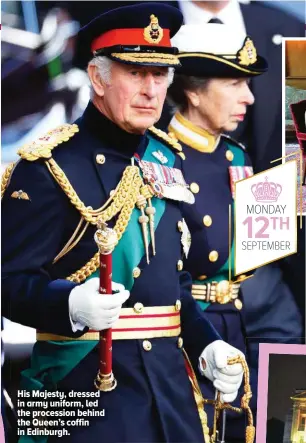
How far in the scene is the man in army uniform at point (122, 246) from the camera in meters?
2.24

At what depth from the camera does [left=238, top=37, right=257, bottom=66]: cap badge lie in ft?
8.14

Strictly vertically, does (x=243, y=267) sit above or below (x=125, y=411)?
above

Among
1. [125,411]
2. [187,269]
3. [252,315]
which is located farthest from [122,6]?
[125,411]

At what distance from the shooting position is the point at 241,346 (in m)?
2.49

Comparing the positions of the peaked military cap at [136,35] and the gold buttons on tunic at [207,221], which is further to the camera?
the gold buttons on tunic at [207,221]

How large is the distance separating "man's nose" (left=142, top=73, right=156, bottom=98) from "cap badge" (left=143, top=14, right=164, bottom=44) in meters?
0.10

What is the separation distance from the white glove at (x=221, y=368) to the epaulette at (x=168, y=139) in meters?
0.60

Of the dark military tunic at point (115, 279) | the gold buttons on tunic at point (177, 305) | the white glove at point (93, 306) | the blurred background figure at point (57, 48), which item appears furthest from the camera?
the blurred background figure at point (57, 48)

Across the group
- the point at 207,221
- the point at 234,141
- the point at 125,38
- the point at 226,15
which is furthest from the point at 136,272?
the point at 226,15

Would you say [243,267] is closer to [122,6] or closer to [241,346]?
[241,346]

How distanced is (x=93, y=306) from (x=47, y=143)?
20.1 inches

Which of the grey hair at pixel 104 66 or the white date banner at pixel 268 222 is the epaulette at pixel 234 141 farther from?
the grey hair at pixel 104 66

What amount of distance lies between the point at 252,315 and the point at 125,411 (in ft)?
1.67

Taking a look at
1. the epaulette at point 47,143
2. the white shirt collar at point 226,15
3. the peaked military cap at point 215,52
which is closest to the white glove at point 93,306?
the epaulette at point 47,143
